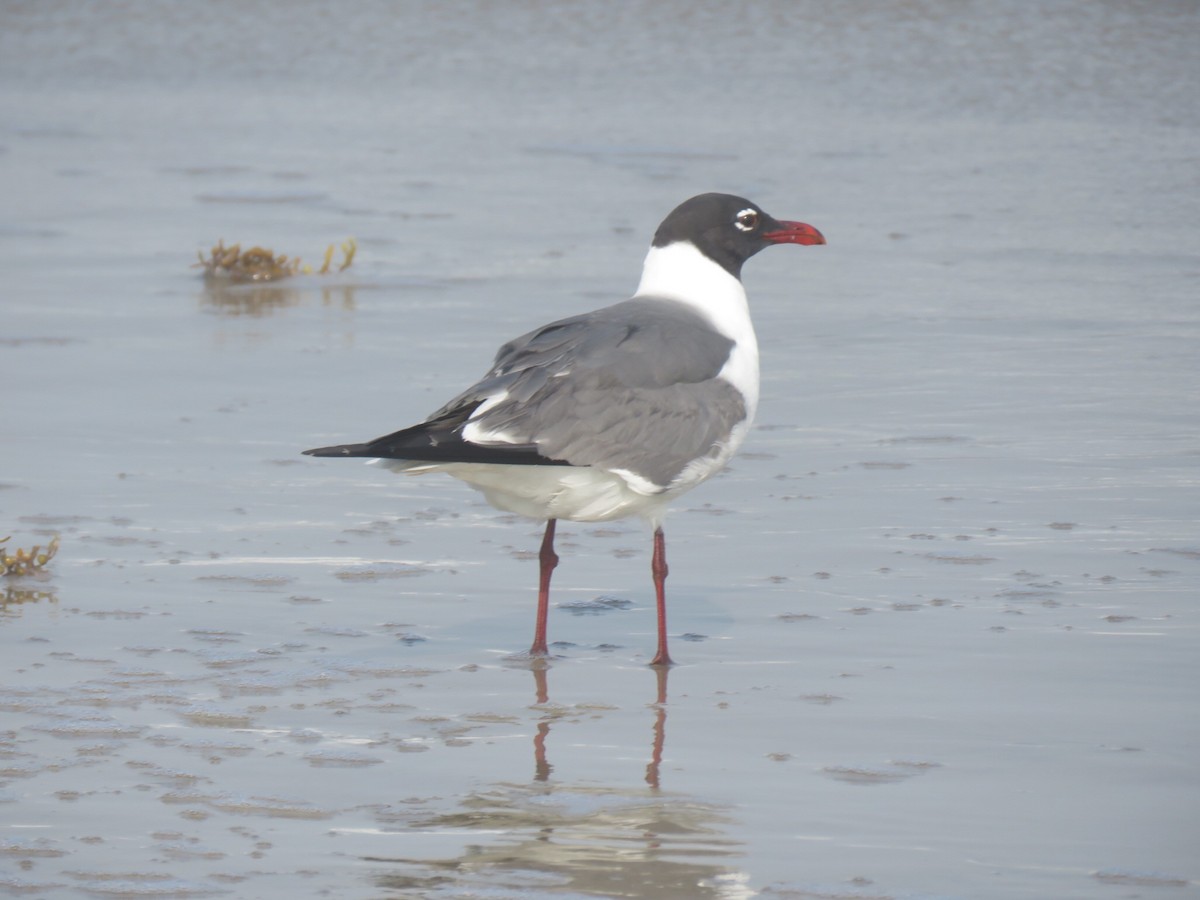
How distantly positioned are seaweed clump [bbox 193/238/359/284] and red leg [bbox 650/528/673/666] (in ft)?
17.2

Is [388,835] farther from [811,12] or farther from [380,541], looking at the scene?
[811,12]

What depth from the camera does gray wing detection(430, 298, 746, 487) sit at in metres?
5.55

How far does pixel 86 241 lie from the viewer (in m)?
11.8

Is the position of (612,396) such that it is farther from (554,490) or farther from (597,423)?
(554,490)

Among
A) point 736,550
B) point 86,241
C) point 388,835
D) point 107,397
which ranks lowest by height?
point 388,835

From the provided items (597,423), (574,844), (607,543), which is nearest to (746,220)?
(607,543)

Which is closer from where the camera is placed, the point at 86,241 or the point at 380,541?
the point at 380,541

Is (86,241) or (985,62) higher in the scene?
(985,62)

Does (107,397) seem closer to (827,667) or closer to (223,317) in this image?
(223,317)

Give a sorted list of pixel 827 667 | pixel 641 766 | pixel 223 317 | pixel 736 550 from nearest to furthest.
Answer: pixel 641 766
pixel 827 667
pixel 736 550
pixel 223 317

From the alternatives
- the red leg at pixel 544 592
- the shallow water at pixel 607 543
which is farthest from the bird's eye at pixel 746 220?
the red leg at pixel 544 592

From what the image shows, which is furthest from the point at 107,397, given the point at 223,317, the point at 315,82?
the point at 315,82

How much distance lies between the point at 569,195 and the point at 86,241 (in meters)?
3.14

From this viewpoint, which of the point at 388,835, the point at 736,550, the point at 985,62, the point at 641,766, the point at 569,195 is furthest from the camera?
the point at 985,62
